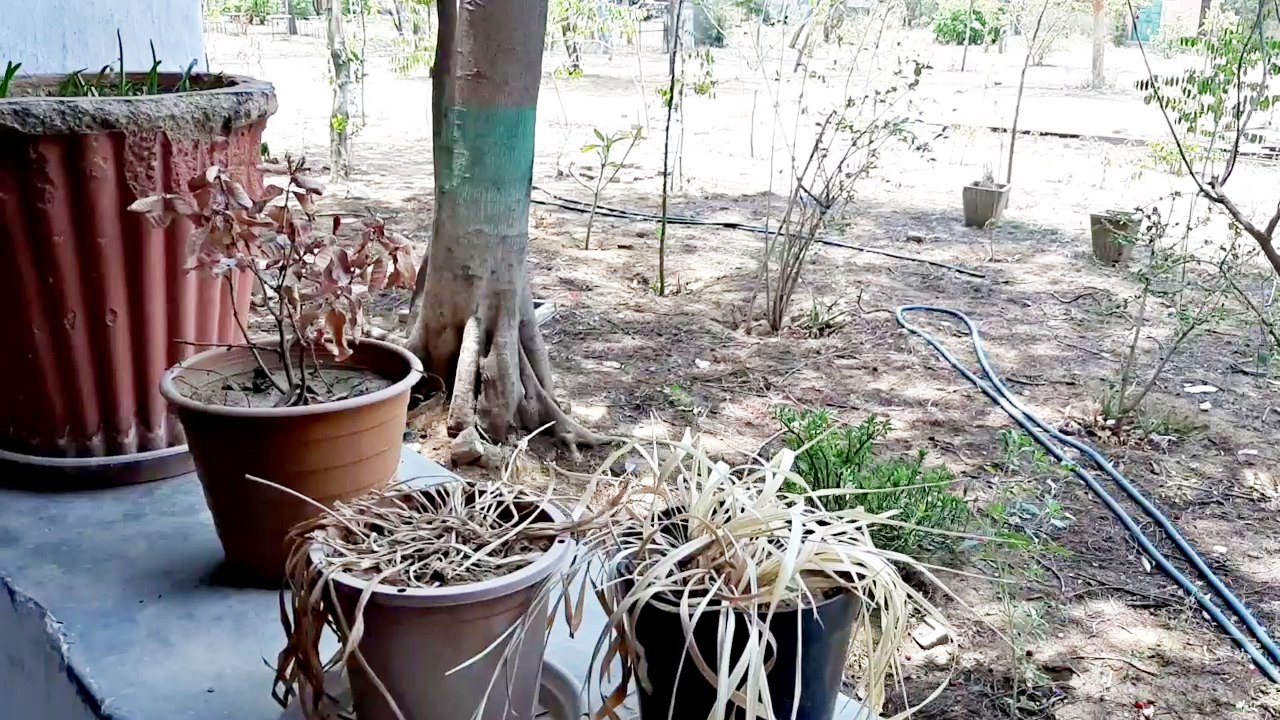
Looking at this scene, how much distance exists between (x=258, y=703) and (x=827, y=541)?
2.49 feet

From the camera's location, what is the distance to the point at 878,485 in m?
2.21

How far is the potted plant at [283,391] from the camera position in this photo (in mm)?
1396

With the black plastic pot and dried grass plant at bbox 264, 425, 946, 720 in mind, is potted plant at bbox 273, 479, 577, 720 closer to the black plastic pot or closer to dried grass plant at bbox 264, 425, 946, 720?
dried grass plant at bbox 264, 425, 946, 720

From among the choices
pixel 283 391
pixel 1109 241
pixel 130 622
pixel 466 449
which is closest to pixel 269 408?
pixel 283 391

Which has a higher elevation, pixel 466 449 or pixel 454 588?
pixel 454 588

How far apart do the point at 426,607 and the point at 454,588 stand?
3 cm

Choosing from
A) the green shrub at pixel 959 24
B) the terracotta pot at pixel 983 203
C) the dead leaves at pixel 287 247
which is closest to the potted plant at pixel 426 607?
the dead leaves at pixel 287 247

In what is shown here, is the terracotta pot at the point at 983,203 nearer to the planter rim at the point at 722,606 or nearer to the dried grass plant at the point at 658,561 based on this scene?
the dried grass plant at the point at 658,561

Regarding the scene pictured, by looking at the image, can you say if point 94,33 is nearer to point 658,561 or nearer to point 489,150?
point 489,150

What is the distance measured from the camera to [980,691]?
189 cm

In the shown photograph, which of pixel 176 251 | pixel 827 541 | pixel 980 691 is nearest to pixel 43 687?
pixel 176 251

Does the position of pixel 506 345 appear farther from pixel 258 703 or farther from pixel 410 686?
pixel 410 686

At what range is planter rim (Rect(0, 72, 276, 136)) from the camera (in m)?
1.61

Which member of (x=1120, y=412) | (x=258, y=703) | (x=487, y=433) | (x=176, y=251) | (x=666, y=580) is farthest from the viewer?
(x=1120, y=412)
